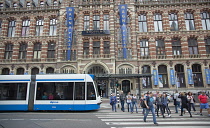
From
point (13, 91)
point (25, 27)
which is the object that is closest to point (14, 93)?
point (13, 91)

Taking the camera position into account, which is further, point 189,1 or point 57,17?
point 57,17

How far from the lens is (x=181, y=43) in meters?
22.6

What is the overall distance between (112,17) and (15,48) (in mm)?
19367

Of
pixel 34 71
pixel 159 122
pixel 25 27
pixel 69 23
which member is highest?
pixel 25 27

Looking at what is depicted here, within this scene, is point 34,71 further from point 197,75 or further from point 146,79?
point 197,75

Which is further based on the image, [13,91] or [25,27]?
[25,27]

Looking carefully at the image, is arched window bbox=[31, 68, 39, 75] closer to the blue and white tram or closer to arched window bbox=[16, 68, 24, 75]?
arched window bbox=[16, 68, 24, 75]

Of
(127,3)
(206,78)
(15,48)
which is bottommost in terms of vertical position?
(206,78)

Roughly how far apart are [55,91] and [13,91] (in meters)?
3.40

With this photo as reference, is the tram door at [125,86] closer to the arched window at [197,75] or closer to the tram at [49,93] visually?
the arched window at [197,75]

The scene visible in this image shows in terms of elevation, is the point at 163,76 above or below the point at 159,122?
above

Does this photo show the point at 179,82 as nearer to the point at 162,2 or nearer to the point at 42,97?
the point at 162,2

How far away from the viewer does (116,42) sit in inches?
905

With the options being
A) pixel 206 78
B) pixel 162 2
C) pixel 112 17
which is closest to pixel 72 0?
pixel 112 17
